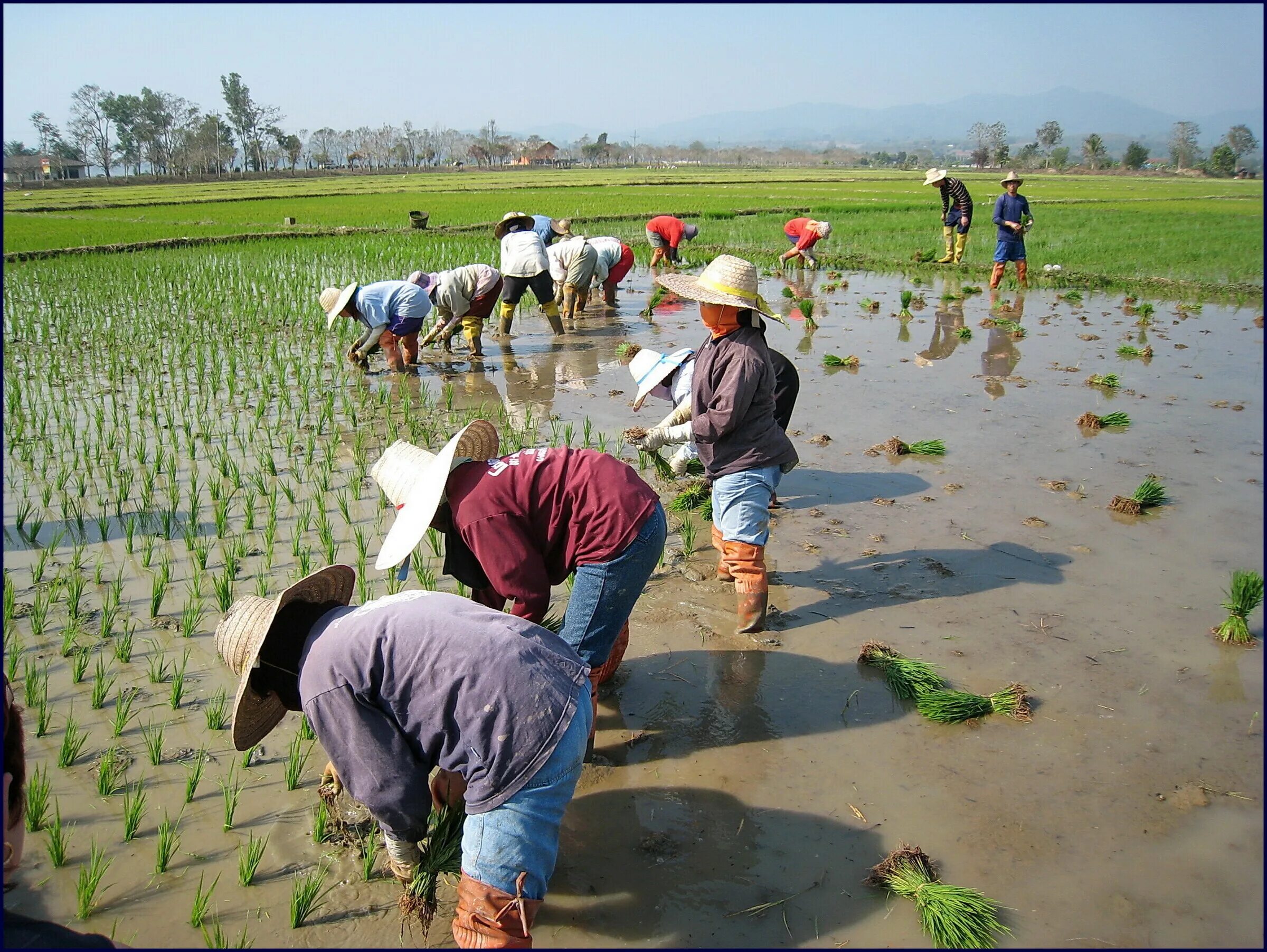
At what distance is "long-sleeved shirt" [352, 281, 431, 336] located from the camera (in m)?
7.27

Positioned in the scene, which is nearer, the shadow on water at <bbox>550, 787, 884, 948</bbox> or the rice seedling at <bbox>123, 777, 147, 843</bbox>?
the shadow on water at <bbox>550, 787, 884, 948</bbox>

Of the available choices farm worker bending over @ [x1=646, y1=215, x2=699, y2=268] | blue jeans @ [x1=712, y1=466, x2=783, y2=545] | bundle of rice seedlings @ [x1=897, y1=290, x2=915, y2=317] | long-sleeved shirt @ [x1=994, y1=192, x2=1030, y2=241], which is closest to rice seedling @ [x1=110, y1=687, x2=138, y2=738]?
blue jeans @ [x1=712, y1=466, x2=783, y2=545]

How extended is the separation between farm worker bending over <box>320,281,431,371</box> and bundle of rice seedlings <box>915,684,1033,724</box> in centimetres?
551

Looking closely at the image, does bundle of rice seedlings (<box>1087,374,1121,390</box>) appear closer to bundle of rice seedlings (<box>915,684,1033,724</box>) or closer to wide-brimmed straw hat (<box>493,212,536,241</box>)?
bundle of rice seedlings (<box>915,684,1033,724</box>)

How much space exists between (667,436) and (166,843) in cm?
275

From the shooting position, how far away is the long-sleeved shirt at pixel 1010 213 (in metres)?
11.4

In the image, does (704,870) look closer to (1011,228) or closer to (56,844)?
(56,844)

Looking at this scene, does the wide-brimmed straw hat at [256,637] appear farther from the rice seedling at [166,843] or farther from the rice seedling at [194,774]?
the rice seedling at [194,774]

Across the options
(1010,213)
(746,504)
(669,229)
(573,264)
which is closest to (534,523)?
(746,504)

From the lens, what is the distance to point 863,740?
3.09 m

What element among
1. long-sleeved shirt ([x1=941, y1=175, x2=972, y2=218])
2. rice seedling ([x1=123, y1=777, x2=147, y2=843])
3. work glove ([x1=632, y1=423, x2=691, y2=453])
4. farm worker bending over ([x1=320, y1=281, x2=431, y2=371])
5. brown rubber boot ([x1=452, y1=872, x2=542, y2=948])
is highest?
long-sleeved shirt ([x1=941, y1=175, x2=972, y2=218])

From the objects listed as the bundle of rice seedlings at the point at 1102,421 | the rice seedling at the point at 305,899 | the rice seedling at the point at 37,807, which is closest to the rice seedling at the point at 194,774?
the rice seedling at the point at 37,807

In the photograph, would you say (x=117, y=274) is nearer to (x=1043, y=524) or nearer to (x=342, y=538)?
(x=342, y=538)

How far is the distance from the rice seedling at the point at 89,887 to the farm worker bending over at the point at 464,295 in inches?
233
